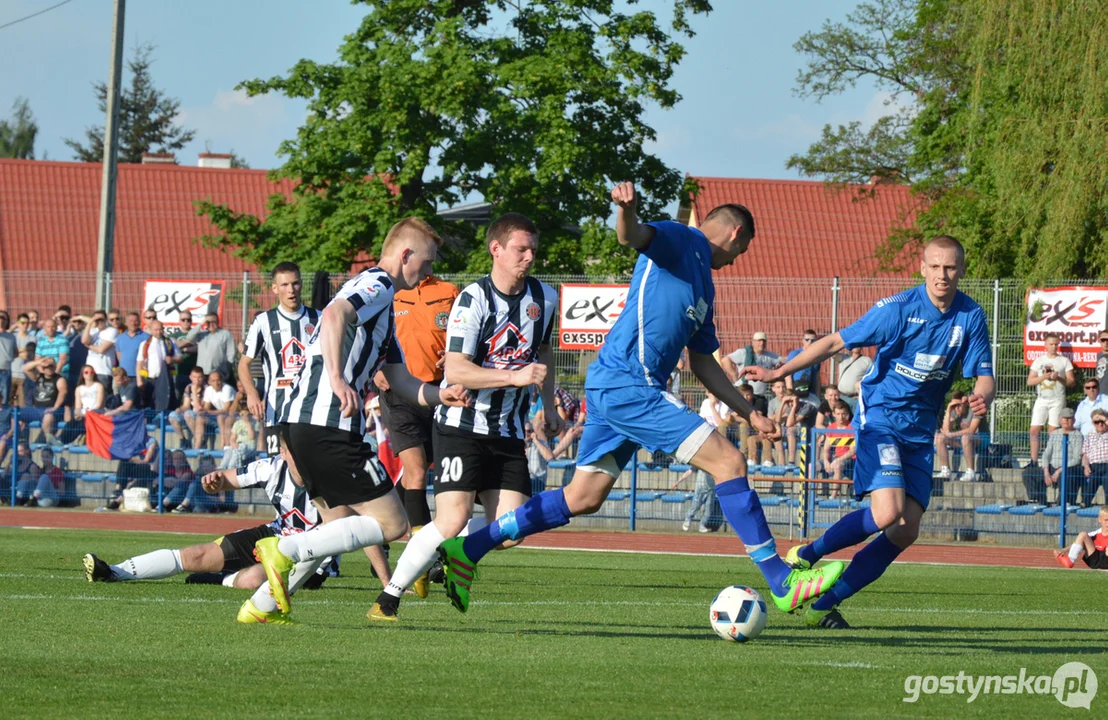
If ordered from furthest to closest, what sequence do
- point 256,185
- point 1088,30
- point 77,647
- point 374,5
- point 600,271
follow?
point 256,185
point 374,5
point 600,271
point 1088,30
point 77,647

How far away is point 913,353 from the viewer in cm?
806

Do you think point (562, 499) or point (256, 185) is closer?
point (562, 499)

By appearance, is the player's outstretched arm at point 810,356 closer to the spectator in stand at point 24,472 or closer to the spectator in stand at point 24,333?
the spectator in stand at point 24,472

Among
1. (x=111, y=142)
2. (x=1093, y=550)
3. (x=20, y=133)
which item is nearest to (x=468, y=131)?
(x=111, y=142)

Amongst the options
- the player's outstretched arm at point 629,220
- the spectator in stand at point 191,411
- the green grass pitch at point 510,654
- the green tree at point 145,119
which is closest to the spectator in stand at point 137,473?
the spectator in stand at point 191,411

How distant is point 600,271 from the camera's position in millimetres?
31984

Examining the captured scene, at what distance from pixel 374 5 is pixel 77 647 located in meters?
29.9


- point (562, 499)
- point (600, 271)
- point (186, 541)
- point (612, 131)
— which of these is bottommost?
point (186, 541)

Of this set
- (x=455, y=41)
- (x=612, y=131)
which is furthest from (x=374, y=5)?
(x=612, y=131)

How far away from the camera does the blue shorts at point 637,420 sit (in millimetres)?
6852

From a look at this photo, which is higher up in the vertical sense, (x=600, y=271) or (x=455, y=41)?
(x=455, y=41)

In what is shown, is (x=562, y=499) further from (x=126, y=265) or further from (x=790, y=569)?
(x=126, y=265)

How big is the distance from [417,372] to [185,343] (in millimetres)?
13027

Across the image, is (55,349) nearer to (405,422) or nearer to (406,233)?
(405,422)
